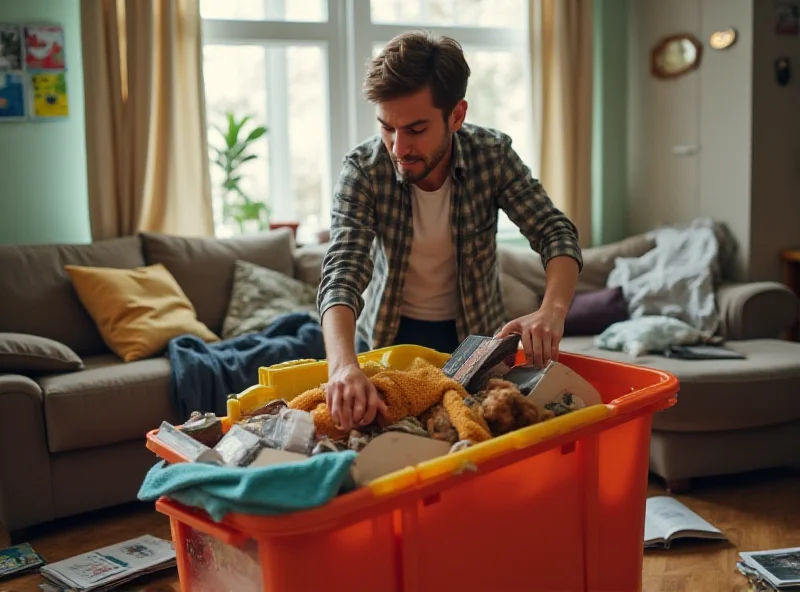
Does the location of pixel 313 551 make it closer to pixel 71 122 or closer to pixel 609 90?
pixel 71 122

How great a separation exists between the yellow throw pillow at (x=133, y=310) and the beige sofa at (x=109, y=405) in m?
0.06

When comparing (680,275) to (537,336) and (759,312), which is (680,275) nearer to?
(759,312)

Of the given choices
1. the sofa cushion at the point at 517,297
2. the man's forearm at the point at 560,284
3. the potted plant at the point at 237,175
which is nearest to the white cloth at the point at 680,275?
the sofa cushion at the point at 517,297

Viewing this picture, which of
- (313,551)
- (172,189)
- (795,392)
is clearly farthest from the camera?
(172,189)

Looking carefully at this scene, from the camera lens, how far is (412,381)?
1314 millimetres

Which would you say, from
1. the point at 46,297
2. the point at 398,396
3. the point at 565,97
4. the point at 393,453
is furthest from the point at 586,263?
the point at 393,453

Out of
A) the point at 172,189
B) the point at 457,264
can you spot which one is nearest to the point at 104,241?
the point at 172,189

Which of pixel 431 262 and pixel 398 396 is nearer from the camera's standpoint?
pixel 398 396

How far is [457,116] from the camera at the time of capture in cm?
168

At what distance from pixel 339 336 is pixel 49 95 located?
9.06ft

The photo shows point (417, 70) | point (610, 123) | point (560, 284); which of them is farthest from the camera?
point (610, 123)

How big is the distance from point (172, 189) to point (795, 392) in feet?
8.53

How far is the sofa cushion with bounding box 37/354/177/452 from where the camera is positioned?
9.01 ft

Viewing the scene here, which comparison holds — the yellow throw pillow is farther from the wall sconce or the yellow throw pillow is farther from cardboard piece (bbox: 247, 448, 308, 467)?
the wall sconce
